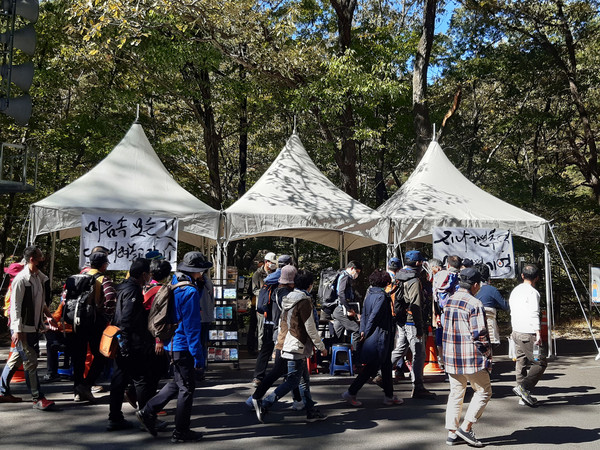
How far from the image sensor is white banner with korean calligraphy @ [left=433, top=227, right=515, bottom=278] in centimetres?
1075

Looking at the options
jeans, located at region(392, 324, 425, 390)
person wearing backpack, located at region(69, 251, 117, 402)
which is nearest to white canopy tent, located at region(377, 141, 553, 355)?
jeans, located at region(392, 324, 425, 390)

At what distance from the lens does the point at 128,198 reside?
1043cm

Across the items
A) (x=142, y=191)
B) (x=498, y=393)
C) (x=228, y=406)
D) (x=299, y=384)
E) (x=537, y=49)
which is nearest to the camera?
(x=299, y=384)

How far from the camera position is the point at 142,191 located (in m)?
10.8

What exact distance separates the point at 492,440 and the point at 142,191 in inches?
298

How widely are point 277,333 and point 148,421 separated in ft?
5.82

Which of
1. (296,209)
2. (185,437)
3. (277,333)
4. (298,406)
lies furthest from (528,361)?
(296,209)

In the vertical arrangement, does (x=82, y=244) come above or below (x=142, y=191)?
below

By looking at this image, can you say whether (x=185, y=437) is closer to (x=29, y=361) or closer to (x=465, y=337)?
(x=29, y=361)

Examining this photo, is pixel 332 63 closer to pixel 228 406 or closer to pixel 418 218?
pixel 418 218

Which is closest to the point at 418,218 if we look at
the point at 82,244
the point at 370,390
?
the point at 370,390

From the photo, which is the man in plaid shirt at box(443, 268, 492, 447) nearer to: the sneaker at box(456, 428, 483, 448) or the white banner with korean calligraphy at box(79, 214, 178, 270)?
the sneaker at box(456, 428, 483, 448)

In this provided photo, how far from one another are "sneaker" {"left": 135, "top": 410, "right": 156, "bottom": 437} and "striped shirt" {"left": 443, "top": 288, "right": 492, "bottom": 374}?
290cm

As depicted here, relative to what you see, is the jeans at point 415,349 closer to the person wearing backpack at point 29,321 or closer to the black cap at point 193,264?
the black cap at point 193,264
